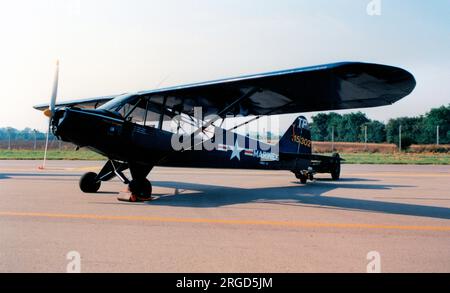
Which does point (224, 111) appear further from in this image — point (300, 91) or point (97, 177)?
point (97, 177)

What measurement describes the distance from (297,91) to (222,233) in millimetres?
4472

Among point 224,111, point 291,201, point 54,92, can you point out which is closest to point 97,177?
point 54,92

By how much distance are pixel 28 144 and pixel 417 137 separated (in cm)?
6480

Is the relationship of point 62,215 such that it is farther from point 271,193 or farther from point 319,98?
point 319,98

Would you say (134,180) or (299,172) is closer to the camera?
(134,180)

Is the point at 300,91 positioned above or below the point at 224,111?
above

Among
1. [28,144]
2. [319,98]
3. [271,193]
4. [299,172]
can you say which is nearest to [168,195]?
[271,193]

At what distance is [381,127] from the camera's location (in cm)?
7919

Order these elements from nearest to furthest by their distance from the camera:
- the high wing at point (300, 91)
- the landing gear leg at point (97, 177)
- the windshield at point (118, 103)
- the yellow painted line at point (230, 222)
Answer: the yellow painted line at point (230, 222) < the high wing at point (300, 91) < the windshield at point (118, 103) < the landing gear leg at point (97, 177)

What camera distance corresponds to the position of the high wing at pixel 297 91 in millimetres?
6324

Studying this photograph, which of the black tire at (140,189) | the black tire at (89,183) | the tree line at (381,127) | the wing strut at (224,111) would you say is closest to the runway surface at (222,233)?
the black tire at (140,189)

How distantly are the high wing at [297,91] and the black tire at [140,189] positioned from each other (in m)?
1.81

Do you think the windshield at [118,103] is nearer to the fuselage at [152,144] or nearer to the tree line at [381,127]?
the fuselage at [152,144]
